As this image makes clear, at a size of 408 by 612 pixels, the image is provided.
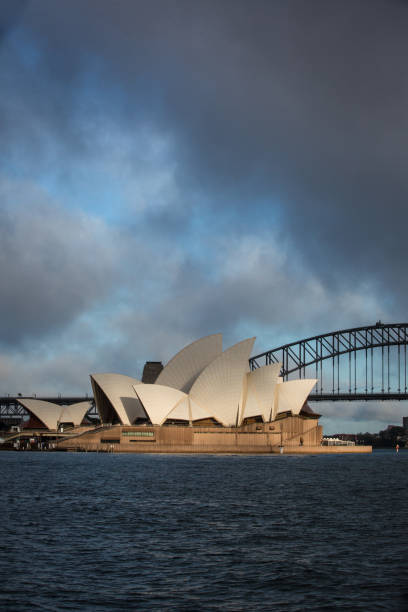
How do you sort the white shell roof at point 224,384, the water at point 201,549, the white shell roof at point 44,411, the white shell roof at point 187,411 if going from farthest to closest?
the white shell roof at point 44,411, the white shell roof at point 187,411, the white shell roof at point 224,384, the water at point 201,549

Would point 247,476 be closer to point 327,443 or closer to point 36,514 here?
point 36,514

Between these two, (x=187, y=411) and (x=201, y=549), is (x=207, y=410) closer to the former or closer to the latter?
(x=187, y=411)

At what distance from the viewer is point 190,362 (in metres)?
108

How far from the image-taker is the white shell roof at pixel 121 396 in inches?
4350

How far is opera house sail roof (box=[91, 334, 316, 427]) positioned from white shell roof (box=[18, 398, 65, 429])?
2476cm

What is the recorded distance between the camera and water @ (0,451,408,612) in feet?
54.5

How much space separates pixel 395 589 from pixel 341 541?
700 cm

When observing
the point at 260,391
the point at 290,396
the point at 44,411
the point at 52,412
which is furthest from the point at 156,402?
the point at 44,411

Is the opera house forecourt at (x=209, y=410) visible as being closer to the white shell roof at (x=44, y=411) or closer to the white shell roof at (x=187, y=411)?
the white shell roof at (x=187, y=411)

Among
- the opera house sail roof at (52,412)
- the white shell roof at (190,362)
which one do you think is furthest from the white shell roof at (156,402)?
the opera house sail roof at (52,412)

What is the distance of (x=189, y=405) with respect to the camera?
10475cm

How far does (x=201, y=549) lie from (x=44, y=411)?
4549 inches

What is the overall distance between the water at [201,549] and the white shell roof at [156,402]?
61.4 m

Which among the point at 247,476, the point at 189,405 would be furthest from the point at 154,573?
the point at 189,405
